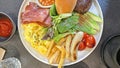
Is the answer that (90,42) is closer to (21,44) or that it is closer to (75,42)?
(75,42)

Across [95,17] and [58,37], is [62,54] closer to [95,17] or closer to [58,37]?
[58,37]

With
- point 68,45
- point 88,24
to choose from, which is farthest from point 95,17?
point 68,45

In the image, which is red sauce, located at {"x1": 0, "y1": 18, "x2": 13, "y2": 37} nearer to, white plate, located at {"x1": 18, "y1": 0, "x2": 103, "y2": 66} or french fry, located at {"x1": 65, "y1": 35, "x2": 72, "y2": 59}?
white plate, located at {"x1": 18, "y1": 0, "x2": 103, "y2": 66}

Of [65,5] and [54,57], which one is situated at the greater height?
[65,5]

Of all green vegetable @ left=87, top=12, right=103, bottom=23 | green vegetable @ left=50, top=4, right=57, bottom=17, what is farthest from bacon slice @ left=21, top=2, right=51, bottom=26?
green vegetable @ left=87, top=12, right=103, bottom=23

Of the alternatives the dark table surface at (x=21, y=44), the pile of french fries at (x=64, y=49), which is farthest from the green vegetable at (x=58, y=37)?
the dark table surface at (x=21, y=44)
